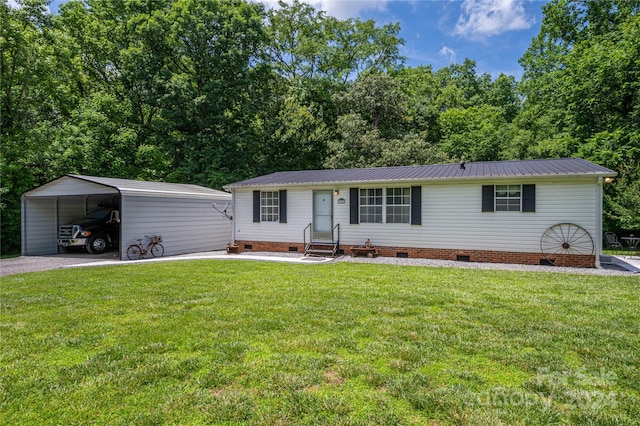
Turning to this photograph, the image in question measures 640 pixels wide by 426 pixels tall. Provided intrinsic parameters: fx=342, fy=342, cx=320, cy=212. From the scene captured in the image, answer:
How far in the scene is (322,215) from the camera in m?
12.4

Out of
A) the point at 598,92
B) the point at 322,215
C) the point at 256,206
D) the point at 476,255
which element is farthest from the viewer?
the point at 598,92

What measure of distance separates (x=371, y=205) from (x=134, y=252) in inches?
323

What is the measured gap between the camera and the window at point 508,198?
32.1ft

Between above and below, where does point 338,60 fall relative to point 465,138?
above

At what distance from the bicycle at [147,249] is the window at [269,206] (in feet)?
12.4

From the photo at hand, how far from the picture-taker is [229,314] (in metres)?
4.87

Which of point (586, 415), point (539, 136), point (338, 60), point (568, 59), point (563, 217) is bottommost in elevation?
point (586, 415)

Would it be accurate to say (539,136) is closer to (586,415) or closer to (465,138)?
(465,138)

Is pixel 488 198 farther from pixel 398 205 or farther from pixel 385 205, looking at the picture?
pixel 385 205

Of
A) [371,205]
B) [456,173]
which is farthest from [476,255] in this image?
[371,205]

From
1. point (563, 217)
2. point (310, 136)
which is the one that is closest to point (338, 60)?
point (310, 136)

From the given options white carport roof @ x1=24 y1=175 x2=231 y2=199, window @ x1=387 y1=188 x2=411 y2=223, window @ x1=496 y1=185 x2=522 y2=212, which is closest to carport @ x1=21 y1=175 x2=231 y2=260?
white carport roof @ x1=24 y1=175 x2=231 y2=199

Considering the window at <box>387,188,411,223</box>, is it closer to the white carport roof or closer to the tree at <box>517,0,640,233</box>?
the white carport roof

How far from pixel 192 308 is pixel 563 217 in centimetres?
958
